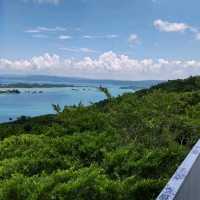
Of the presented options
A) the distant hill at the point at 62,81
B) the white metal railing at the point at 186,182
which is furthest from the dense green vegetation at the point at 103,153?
the distant hill at the point at 62,81

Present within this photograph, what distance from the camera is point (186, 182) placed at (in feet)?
10.2

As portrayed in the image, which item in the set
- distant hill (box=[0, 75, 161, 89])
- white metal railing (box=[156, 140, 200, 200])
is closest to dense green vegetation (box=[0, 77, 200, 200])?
white metal railing (box=[156, 140, 200, 200])

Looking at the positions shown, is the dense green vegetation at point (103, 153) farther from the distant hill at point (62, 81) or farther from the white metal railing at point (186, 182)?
the distant hill at point (62, 81)

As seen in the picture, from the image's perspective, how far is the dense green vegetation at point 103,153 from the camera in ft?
14.7

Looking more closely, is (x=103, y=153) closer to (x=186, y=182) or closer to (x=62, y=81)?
(x=186, y=182)

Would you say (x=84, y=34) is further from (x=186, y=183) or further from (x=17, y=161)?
(x=186, y=183)

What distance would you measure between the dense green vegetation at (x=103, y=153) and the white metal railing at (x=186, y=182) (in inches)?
37.4

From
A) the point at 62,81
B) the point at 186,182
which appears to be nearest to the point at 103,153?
the point at 186,182

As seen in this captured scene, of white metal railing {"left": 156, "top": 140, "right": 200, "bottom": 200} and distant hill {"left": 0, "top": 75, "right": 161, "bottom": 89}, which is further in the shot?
distant hill {"left": 0, "top": 75, "right": 161, "bottom": 89}

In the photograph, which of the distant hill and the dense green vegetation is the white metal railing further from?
the distant hill

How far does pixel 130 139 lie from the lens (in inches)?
291

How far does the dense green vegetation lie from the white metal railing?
95cm

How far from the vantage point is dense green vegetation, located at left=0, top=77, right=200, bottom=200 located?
176 inches

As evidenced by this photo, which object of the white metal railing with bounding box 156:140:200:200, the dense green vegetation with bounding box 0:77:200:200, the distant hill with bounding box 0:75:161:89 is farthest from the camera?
the distant hill with bounding box 0:75:161:89
